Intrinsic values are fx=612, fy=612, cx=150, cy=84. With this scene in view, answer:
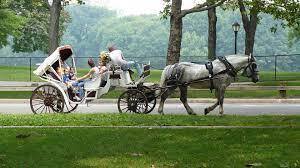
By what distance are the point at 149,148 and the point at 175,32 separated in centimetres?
1617

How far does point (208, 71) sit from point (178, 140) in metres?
5.98

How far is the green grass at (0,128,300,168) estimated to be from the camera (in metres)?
8.53

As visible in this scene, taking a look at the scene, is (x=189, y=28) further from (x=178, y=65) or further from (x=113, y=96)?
(x=178, y=65)

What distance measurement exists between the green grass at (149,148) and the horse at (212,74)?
465 cm

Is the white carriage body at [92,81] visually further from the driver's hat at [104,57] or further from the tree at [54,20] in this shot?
the tree at [54,20]

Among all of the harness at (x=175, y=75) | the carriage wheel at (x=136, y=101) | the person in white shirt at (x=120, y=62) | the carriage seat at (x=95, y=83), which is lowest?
the carriage wheel at (x=136, y=101)

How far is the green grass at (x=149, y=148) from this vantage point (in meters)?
8.53

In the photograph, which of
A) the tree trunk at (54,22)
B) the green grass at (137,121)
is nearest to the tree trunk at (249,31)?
the tree trunk at (54,22)

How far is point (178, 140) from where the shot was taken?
10297mm

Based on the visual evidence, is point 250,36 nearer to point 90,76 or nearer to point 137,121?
point 90,76

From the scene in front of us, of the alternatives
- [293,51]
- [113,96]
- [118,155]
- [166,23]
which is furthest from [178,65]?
[166,23]

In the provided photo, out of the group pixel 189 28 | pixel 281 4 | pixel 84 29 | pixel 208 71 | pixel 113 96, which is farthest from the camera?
pixel 84 29

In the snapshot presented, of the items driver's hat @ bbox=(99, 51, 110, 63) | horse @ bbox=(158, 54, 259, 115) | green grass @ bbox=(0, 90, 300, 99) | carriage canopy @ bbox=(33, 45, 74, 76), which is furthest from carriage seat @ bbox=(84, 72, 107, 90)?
green grass @ bbox=(0, 90, 300, 99)

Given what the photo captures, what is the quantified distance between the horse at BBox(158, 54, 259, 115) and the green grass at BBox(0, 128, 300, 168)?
465 cm
